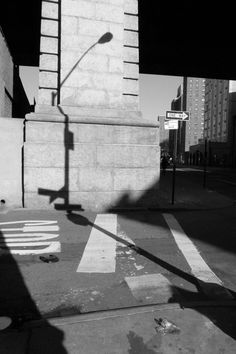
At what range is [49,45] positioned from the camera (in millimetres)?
10820

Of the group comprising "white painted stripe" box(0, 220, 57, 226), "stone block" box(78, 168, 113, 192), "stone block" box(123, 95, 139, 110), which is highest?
"stone block" box(123, 95, 139, 110)

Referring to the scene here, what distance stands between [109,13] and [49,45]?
226cm

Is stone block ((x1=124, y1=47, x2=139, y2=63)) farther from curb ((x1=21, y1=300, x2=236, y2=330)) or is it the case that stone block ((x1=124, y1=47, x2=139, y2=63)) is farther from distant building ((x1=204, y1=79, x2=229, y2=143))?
distant building ((x1=204, y1=79, x2=229, y2=143))

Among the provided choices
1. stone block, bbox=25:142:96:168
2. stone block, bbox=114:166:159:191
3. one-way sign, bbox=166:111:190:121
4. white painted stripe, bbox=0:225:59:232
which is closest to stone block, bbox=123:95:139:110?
one-way sign, bbox=166:111:190:121

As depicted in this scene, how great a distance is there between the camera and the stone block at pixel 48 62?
35.3ft

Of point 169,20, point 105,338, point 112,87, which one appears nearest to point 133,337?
point 105,338

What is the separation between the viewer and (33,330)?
3451 millimetres

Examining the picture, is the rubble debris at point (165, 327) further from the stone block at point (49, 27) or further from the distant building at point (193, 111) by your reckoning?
the distant building at point (193, 111)

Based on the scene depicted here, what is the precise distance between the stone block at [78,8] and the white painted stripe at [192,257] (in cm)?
715

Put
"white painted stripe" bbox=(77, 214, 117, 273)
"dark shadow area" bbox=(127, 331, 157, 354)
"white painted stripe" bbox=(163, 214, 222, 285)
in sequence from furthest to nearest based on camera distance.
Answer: "white painted stripe" bbox=(77, 214, 117, 273)
"white painted stripe" bbox=(163, 214, 222, 285)
"dark shadow area" bbox=(127, 331, 157, 354)

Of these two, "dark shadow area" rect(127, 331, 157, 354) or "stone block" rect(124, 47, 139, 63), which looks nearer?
"dark shadow area" rect(127, 331, 157, 354)

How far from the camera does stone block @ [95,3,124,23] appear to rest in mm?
11125

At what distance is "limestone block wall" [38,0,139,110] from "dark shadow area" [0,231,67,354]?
262 inches

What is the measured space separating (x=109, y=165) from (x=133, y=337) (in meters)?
7.69
